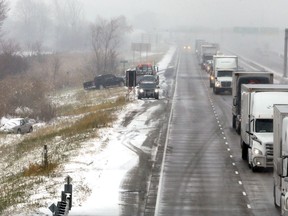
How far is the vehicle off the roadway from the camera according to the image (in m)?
49.7

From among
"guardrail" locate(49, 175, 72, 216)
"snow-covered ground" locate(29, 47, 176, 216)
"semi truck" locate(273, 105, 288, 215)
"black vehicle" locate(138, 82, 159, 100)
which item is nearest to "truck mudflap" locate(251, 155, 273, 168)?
"snow-covered ground" locate(29, 47, 176, 216)

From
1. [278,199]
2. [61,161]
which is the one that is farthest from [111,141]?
[278,199]

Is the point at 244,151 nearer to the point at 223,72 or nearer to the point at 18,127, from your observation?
the point at 18,127

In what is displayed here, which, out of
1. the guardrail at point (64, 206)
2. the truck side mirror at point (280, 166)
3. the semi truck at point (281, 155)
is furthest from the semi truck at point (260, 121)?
the guardrail at point (64, 206)

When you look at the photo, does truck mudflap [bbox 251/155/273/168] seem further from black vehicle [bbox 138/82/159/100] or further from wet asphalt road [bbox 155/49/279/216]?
black vehicle [bbox 138/82/159/100]

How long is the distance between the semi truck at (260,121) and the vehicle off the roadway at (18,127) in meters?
24.3

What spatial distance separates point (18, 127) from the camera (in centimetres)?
4981

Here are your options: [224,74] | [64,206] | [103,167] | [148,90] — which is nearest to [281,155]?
[64,206]

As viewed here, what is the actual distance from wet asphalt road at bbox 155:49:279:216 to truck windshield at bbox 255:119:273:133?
5.77 ft

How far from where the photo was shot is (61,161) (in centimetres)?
3086

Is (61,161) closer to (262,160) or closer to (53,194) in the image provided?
(53,194)

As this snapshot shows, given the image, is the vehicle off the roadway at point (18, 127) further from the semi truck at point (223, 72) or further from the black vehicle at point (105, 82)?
the black vehicle at point (105, 82)

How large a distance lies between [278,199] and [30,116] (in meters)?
41.5

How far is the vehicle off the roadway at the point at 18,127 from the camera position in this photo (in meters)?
49.7
